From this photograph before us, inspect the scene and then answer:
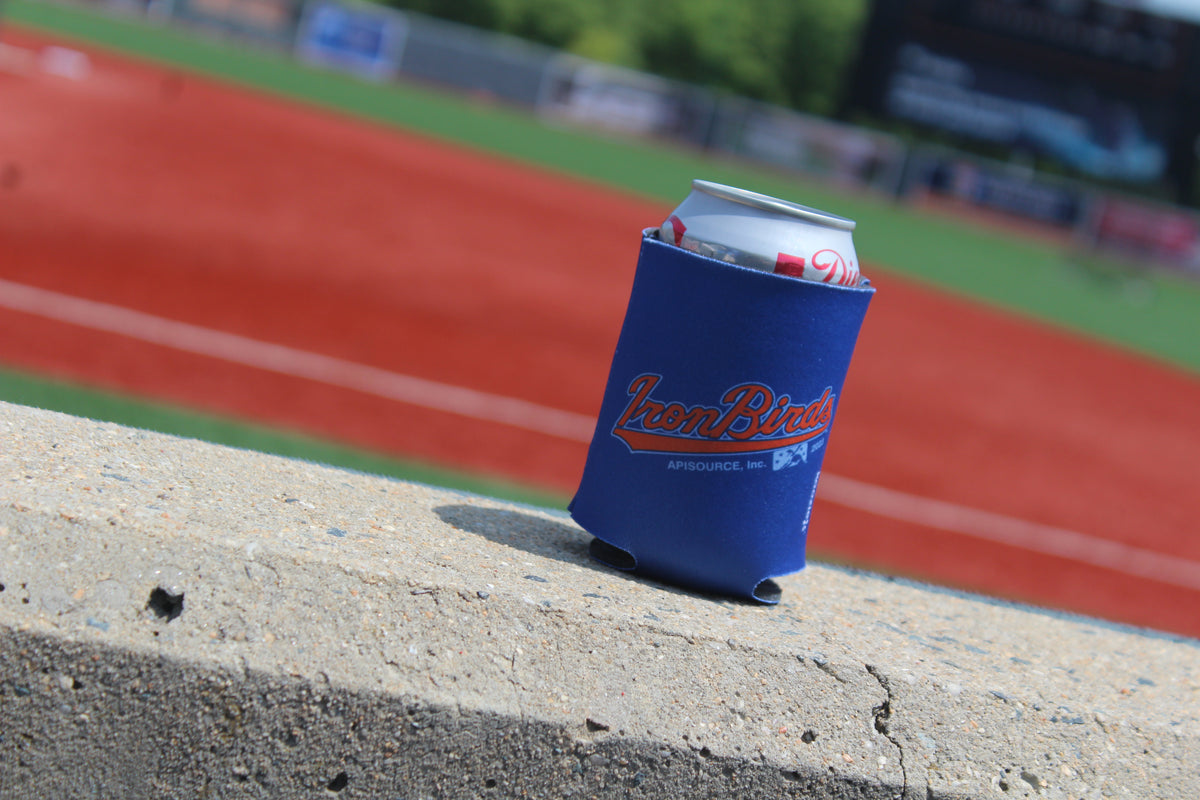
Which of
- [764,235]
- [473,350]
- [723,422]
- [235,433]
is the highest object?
[764,235]

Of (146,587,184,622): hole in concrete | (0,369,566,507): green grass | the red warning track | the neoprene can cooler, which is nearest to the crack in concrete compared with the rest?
the neoprene can cooler

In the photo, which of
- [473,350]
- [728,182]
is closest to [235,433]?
[473,350]

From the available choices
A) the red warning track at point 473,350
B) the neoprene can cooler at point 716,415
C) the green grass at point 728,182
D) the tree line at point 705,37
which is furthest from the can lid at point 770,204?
the tree line at point 705,37

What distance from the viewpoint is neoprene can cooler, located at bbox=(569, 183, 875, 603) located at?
219 cm

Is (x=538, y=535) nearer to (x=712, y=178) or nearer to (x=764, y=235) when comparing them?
(x=764, y=235)

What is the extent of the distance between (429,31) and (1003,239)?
15.5m

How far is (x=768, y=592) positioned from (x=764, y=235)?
775mm

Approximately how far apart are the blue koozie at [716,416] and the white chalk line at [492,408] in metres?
4.56

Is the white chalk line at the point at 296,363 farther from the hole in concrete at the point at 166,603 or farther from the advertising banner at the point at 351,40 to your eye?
the advertising banner at the point at 351,40

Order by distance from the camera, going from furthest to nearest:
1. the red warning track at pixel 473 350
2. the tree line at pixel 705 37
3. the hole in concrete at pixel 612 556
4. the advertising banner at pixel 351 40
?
the tree line at pixel 705 37 < the advertising banner at pixel 351 40 < the red warning track at pixel 473 350 < the hole in concrete at pixel 612 556

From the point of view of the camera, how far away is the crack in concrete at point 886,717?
1.95 m

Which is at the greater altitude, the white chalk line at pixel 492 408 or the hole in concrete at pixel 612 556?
the hole in concrete at pixel 612 556

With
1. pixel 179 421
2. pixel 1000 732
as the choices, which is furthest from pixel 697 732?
pixel 179 421

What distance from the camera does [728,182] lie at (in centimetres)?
2309
